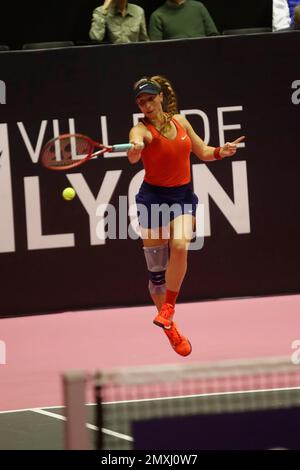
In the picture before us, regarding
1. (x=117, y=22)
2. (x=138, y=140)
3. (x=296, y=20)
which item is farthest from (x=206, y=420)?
(x=296, y=20)

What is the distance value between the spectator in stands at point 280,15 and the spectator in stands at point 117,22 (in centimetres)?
144

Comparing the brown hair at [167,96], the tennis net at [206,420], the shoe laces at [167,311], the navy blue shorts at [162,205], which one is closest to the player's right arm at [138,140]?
the brown hair at [167,96]

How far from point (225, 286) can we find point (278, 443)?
6.15 m

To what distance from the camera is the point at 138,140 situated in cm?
775

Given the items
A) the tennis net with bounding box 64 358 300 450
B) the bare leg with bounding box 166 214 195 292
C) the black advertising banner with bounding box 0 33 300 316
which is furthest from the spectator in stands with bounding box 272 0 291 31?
the tennis net with bounding box 64 358 300 450

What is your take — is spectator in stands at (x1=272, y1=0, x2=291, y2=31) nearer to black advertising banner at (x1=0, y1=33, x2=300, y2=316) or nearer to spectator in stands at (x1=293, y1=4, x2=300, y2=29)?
spectator in stands at (x1=293, y1=4, x2=300, y2=29)

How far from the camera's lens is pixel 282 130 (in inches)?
411

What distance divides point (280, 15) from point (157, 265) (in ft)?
12.7

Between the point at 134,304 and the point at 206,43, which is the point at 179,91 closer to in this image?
the point at 206,43

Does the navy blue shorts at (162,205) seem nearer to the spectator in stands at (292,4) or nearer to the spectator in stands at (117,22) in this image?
the spectator in stands at (117,22)

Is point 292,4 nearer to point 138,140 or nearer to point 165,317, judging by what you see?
point 138,140

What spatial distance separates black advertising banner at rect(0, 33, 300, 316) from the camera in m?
10.0
